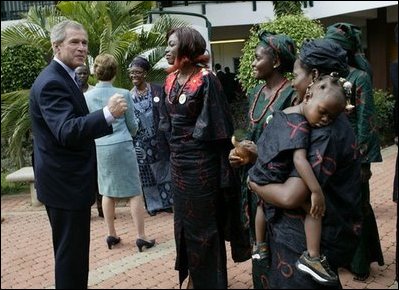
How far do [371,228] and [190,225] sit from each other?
1.41 m

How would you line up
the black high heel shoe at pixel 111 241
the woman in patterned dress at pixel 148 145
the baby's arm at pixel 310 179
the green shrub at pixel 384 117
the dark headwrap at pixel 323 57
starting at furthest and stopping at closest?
1. the green shrub at pixel 384 117
2. the woman in patterned dress at pixel 148 145
3. the black high heel shoe at pixel 111 241
4. the dark headwrap at pixel 323 57
5. the baby's arm at pixel 310 179

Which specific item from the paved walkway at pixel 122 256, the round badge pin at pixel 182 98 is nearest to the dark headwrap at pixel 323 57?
the round badge pin at pixel 182 98

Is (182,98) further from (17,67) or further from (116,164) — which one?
(17,67)

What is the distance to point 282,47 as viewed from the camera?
3.06 meters

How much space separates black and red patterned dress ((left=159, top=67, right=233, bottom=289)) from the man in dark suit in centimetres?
68

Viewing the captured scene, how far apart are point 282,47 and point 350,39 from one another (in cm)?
79

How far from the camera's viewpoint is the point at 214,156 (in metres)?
3.42

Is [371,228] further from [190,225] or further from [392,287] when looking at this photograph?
[190,225]

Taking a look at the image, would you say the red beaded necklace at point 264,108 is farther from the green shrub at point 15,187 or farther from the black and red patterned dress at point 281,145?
the green shrub at point 15,187

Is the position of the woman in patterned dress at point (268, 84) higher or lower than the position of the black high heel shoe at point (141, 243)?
higher

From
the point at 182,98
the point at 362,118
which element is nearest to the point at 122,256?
the point at 182,98

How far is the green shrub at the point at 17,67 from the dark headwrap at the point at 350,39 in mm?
5433

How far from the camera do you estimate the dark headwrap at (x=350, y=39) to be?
3489mm

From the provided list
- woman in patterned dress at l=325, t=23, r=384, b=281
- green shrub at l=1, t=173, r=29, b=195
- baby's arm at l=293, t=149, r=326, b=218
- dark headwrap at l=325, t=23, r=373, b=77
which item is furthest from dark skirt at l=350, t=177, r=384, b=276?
green shrub at l=1, t=173, r=29, b=195
